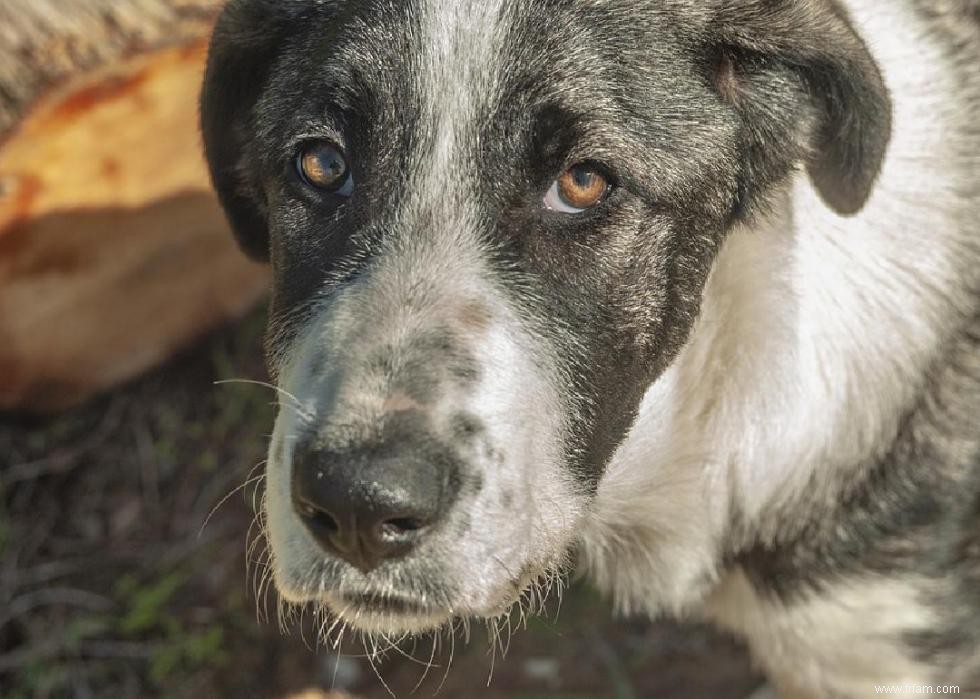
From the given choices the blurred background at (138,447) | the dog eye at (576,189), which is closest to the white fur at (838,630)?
the blurred background at (138,447)

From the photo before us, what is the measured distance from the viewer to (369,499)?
5.98 feet

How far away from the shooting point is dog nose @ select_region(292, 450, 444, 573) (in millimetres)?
1828

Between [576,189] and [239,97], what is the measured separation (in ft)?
2.70

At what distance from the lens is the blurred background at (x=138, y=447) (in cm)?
344

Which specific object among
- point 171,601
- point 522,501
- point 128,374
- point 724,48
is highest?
point 724,48

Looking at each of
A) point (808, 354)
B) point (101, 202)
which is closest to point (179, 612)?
point (101, 202)

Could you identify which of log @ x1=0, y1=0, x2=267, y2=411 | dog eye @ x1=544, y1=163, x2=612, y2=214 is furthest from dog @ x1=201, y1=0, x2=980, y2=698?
log @ x1=0, y1=0, x2=267, y2=411

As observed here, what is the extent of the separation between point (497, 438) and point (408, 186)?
481 mm

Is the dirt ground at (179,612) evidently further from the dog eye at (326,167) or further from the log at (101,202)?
the dog eye at (326,167)

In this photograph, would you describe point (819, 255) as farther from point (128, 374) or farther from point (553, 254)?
point (128, 374)

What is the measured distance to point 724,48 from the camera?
2.24m

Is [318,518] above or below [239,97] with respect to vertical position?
below

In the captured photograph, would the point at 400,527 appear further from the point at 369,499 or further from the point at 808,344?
the point at 808,344

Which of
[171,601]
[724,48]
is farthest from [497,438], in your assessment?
[171,601]
